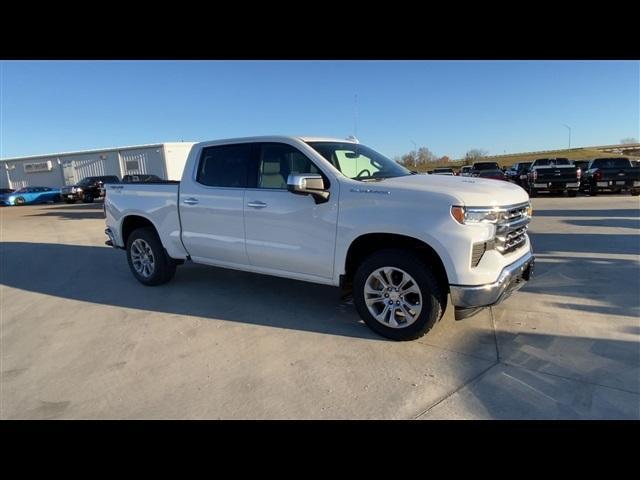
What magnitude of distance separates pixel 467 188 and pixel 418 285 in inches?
37.5

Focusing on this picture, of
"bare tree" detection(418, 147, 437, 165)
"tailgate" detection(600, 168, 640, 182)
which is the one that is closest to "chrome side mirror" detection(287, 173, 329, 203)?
"tailgate" detection(600, 168, 640, 182)

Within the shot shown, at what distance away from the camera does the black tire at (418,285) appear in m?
3.53

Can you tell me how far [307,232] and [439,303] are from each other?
1.46 metres

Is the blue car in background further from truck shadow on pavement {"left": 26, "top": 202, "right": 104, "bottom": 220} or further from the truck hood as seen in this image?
the truck hood

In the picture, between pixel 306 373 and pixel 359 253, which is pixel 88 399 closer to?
pixel 306 373

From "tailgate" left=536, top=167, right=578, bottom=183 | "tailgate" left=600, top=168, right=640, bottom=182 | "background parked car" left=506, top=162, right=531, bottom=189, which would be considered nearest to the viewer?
"tailgate" left=600, top=168, right=640, bottom=182

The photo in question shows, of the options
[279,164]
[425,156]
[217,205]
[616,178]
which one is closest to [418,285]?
[279,164]

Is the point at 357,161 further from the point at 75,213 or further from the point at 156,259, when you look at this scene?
the point at 75,213

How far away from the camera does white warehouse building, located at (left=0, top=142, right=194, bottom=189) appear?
30.5 metres

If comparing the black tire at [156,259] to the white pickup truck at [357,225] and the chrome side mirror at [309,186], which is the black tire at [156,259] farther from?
the chrome side mirror at [309,186]

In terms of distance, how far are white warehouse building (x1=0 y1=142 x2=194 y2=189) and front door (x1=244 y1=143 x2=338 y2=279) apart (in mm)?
27040

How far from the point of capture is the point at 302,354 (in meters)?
3.59

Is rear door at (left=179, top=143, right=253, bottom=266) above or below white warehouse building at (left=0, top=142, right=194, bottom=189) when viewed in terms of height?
below

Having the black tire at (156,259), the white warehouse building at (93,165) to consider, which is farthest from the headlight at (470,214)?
the white warehouse building at (93,165)
